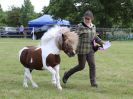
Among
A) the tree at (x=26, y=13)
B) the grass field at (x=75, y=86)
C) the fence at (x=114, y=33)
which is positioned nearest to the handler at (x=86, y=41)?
the grass field at (x=75, y=86)

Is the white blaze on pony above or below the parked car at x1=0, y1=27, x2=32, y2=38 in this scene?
above

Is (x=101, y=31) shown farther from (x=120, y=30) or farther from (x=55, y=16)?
(x=55, y=16)

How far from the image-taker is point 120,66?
1648 centimetres

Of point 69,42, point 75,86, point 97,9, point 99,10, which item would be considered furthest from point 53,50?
point 99,10

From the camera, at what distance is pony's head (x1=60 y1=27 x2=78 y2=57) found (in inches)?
395

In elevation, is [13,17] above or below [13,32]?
above

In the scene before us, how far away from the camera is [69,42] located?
10.1 meters

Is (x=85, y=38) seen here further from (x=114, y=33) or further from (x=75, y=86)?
(x=114, y=33)

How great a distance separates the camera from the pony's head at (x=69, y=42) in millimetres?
10023

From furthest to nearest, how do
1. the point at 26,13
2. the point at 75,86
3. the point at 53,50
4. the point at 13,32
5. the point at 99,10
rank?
the point at 26,13 < the point at 13,32 < the point at 99,10 < the point at 75,86 < the point at 53,50

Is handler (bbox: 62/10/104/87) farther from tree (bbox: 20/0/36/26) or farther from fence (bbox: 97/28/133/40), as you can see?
tree (bbox: 20/0/36/26)

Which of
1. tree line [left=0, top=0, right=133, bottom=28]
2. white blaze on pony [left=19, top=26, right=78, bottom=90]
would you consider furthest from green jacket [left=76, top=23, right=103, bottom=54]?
tree line [left=0, top=0, right=133, bottom=28]

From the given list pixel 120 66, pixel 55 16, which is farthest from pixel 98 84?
pixel 55 16

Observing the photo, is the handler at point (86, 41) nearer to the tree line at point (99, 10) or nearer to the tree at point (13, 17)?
the tree line at point (99, 10)
